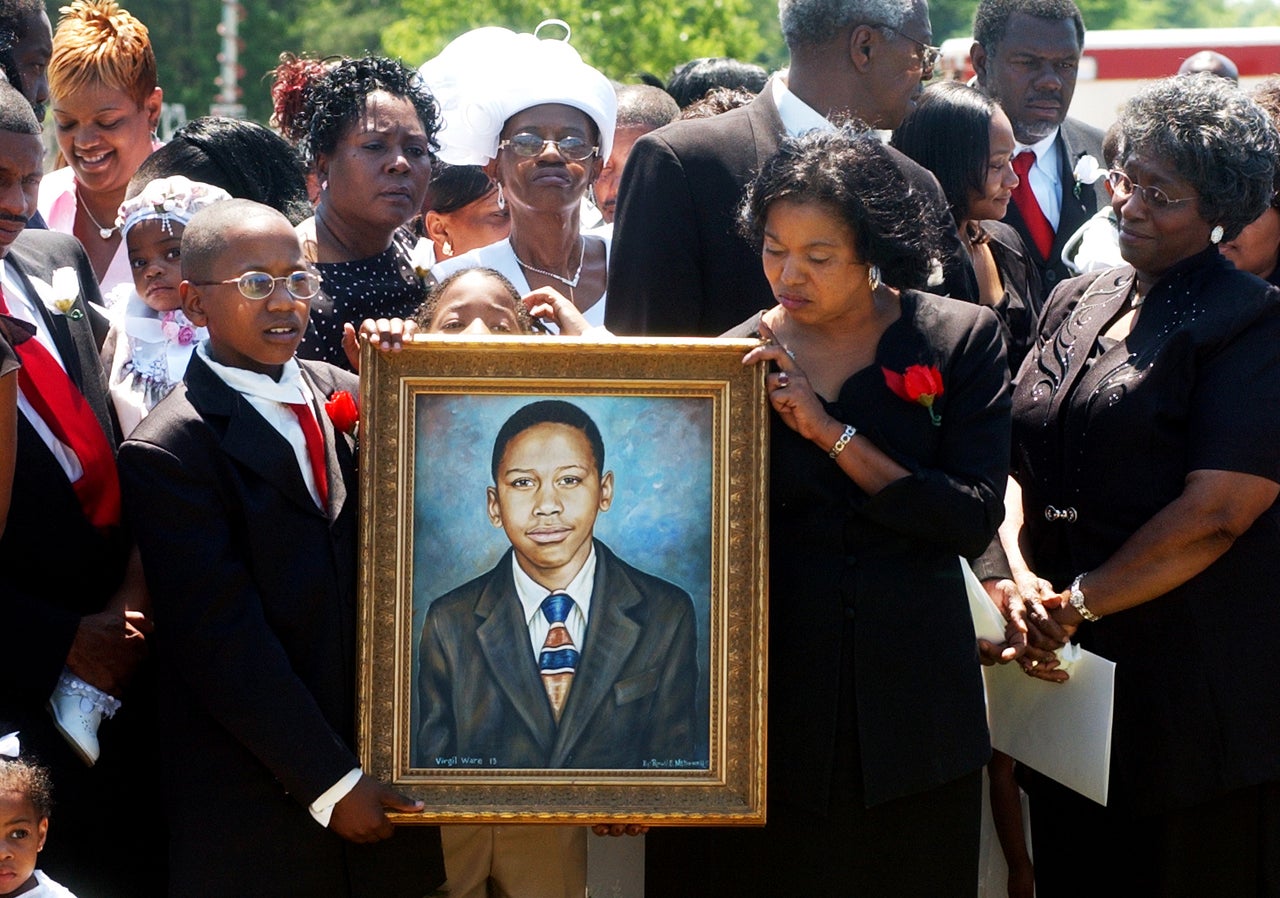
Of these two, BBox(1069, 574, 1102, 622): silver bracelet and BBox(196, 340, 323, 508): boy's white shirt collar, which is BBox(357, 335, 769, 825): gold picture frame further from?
BBox(1069, 574, 1102, 622): silver bracelet

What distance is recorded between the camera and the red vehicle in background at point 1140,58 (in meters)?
15.6

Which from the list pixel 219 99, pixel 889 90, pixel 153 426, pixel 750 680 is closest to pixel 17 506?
pixel 153 426

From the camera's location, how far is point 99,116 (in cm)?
668

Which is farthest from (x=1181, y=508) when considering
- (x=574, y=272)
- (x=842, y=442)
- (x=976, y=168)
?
(x=574, y=272)

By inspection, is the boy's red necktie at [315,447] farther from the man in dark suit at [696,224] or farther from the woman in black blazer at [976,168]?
the woman in black blazer at [976,168]

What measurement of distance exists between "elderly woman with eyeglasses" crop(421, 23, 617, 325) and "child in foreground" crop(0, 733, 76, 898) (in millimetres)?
2172

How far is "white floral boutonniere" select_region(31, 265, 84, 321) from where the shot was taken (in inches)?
183

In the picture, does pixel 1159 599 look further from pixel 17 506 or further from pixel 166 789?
pixel 17 506

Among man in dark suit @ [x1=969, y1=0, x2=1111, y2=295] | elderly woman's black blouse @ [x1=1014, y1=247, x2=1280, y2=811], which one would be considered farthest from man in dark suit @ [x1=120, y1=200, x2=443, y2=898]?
man in dark suit @ [x1=969, y1=0, x2=1111, y2=295]

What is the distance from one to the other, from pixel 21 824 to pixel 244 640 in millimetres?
673

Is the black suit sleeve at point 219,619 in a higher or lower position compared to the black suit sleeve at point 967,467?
lower

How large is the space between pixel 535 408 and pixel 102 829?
1.61 metres

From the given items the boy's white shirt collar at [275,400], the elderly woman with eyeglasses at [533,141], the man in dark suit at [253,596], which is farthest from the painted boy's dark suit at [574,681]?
the elderly woman with eyeglasses at [533,141]

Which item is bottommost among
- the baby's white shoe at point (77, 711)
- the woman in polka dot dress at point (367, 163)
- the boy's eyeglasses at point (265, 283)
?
the baby's white shoe at point (77, 711)
